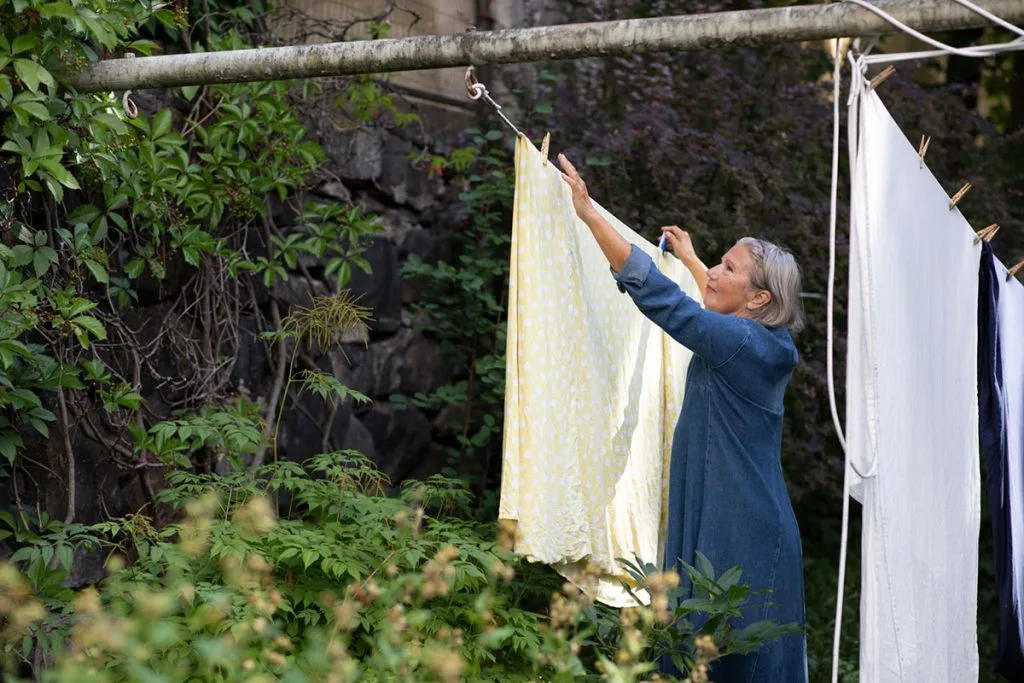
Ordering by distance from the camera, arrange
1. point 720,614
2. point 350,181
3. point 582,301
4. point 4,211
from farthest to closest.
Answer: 1. point 350,181
2. point 582,301
3. point 4,211
4. point 720,614

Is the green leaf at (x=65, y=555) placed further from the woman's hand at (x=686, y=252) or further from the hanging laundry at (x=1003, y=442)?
the hanging laundry at (x=1003, y=442)

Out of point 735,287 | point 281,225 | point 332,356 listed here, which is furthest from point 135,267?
point 735,287

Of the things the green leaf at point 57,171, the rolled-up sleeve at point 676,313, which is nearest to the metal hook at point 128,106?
the green leaf at point 57,171

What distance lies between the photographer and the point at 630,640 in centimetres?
150

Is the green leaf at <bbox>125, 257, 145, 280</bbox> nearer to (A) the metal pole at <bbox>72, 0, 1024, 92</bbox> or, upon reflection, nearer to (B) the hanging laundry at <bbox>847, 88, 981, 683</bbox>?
(A) the metal pole at <bbox>72, 0, 1024, 92</bbox>

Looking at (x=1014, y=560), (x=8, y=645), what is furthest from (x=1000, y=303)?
(x=8, y=645)

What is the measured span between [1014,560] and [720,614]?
1.02 metres

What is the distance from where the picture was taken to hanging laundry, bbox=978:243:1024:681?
2.79 m

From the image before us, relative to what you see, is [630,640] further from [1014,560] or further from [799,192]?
[799,192]

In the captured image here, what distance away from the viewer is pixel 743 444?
2.62 m

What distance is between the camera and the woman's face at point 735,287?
Answer: 2.70m

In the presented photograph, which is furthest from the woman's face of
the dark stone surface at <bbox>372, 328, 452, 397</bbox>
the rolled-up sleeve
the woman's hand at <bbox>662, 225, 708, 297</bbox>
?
the dark stone surface at <bbox>372, 328, 452, 397</bbox>

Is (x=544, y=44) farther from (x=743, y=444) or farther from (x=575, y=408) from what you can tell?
Answer: (x=743, y=444)

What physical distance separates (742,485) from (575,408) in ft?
1.34
